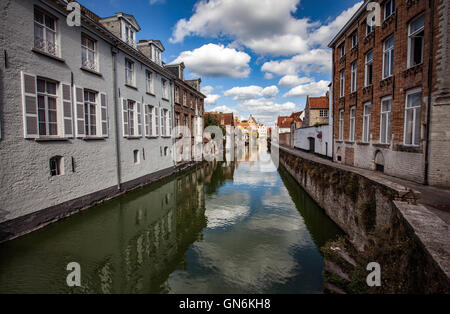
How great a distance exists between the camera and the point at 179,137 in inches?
Answer: 853

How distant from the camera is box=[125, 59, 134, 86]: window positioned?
13430mm

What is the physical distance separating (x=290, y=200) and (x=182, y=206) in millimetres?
6023

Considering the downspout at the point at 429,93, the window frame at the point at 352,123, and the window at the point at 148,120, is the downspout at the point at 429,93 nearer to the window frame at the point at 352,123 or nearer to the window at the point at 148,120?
the window frame at the point at 352,123

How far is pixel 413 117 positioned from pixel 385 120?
1.88 metres

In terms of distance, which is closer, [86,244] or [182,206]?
[86,244]

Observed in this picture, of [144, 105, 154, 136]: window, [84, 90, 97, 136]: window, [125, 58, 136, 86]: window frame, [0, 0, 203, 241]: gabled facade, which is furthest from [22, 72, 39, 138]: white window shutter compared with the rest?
[144, 105, 154, 136]: window

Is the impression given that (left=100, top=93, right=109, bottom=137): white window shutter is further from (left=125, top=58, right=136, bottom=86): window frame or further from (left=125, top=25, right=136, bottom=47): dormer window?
(left=125, top=25, right=136, bottom=47): dormer window

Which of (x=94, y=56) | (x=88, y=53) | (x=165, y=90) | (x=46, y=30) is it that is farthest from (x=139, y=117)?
(x=46, y=30)

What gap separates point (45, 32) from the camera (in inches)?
317

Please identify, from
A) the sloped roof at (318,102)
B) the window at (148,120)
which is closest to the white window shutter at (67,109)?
the window at (148,120)

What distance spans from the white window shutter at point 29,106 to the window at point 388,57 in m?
13.8

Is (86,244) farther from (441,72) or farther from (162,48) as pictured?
(162,48)
